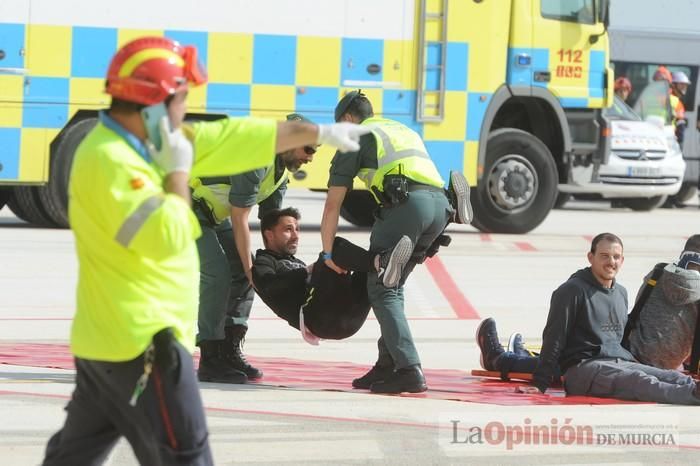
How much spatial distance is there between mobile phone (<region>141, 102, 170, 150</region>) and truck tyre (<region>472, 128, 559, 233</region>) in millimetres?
12016

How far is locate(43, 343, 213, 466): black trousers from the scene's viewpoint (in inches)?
160

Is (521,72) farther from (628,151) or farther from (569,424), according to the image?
(569,424)

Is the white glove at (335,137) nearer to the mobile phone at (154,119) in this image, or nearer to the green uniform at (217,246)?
the mobile phone at (154,119)

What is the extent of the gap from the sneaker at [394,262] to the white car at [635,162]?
480 inches

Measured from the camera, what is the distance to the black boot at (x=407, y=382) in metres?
7.22

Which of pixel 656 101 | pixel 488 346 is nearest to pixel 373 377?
pixel 488 346

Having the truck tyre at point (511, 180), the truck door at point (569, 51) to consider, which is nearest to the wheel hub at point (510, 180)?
the truck tyre at point (511, 180)

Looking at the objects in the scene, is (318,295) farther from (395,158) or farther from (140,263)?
(140,263)

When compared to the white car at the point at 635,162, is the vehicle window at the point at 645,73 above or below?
above

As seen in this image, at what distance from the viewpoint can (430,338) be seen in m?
9.52

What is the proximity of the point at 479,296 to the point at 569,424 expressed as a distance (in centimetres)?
501

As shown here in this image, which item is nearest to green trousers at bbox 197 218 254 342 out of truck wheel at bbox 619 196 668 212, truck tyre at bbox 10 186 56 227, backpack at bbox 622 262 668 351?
backpack at bbox 622 262 668 351

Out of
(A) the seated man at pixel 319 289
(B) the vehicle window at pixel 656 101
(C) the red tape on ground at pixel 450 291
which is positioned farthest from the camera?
(B) the vehicle window at pixel 656 101

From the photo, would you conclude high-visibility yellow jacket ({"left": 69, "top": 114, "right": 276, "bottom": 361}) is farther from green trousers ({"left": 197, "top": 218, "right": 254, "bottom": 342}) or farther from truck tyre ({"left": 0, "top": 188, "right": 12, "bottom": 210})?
truck tyre ({"left": 0, "top": 188, "right": 12, "bottom": 210})
